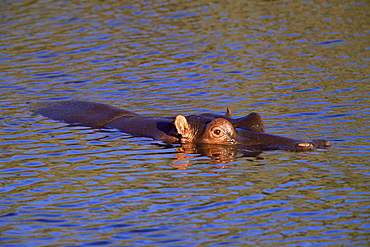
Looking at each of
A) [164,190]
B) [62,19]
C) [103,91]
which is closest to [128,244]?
[164,190]

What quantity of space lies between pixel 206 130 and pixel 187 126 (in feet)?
1.03

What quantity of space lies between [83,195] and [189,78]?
7104mm

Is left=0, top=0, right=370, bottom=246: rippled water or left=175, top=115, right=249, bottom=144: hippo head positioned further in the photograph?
left=175, top=115, right=249, bottom=144: hippo head

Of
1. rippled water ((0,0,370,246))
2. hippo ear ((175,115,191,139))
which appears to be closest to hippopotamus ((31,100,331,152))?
hippo ear ((175,115,191,139))

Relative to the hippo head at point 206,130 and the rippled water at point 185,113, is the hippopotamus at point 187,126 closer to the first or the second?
the hippo head at point 206,130

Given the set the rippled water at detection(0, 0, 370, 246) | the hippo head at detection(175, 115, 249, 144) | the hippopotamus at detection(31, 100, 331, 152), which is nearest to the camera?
the rippled water at detection(0, 0, 370, 246)

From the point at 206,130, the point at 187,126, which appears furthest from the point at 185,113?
the point at 206,130

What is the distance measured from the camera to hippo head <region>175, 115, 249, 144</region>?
32.5 feet

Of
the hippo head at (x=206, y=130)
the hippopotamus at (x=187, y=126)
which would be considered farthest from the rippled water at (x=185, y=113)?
the hippo head at (x=206, y=130)

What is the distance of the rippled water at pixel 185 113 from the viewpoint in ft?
22.6

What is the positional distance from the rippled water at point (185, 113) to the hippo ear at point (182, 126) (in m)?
0.30

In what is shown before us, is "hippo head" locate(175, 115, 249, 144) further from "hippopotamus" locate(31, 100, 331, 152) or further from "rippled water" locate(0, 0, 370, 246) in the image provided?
"rippled water" locate(0, 0, 370, 246)

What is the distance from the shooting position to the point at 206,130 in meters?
10.2

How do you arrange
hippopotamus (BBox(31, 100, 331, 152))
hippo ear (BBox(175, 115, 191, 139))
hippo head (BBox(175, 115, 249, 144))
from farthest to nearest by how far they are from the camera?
hippo ear (BBox(175, 115, 191, 139)), hippo head (BBox(175, 115, 249, 144)), hippopotamus (BBox(31, 100, 331, 152))
